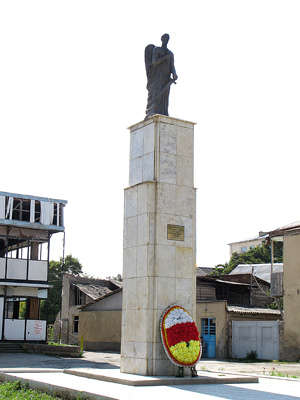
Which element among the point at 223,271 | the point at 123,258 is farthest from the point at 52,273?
the point at 123,258

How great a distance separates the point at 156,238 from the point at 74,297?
84.2 ft

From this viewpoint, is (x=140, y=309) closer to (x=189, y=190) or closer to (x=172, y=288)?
(x=172, y=288)

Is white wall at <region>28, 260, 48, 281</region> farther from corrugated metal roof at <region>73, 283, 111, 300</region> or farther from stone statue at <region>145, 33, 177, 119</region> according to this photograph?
stone statue at <region>145, 33, 177, 119</region>

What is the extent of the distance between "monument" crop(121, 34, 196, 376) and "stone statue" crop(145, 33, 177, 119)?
164mm

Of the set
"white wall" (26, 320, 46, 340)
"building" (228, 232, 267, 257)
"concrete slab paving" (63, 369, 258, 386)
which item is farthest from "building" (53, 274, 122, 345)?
"building" (228, 232, 267, 257)

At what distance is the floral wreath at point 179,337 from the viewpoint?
1086 centimetres

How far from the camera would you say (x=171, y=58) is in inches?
510

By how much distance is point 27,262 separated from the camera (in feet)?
80.8

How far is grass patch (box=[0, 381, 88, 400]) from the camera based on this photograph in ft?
30.1

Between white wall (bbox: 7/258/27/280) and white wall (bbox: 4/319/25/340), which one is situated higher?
white wall (bbox: 7/258/27/280)

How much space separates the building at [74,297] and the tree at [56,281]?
6.37ft

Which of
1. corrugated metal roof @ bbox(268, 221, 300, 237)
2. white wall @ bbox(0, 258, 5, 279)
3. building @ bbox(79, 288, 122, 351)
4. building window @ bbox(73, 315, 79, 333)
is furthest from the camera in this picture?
building window @ bbox(73, 315, 79, 333)

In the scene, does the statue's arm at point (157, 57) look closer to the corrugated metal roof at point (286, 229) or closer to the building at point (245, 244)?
the corrugated metal roof at point (286, 229)

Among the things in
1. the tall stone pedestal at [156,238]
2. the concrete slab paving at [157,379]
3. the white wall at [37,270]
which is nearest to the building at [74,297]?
the white wall at [37,270]
